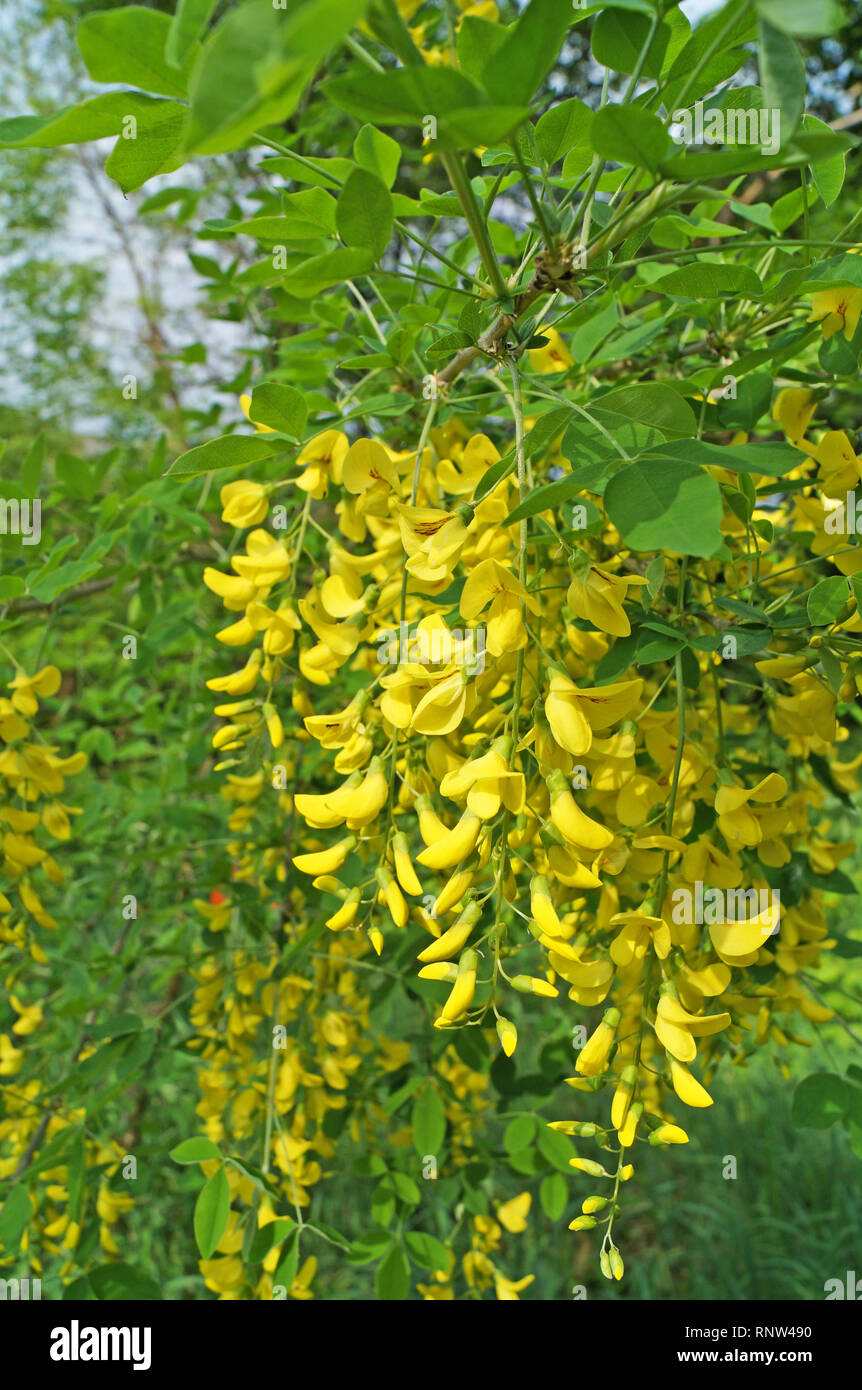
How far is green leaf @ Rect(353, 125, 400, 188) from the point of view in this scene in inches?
27.7

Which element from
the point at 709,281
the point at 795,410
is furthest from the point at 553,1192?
the point at 709,281

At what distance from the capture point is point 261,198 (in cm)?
146

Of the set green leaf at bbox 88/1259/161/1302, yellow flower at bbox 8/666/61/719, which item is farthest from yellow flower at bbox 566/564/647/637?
green leaf at bbox 88/1259/161/1302

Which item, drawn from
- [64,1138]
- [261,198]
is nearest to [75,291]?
[261,198]

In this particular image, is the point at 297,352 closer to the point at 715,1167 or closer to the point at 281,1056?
the point at 281,1056

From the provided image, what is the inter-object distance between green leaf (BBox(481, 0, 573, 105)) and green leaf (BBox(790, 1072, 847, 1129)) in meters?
1.01

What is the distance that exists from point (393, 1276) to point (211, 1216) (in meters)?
0.30

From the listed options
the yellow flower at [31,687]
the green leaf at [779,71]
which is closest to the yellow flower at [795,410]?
the green leaf at [779,71]

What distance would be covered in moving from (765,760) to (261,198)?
3.87 feet

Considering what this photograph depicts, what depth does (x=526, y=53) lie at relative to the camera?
46 centimetres

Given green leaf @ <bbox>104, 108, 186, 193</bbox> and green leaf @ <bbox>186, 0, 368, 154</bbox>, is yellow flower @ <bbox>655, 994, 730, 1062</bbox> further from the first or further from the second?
green leaf @ <bbox>104, 108, 186, 193</bbox>

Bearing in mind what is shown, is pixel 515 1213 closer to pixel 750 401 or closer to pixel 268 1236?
pixel 268 1236

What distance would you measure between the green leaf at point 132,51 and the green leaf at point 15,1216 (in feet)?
3.95

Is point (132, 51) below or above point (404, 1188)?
above
